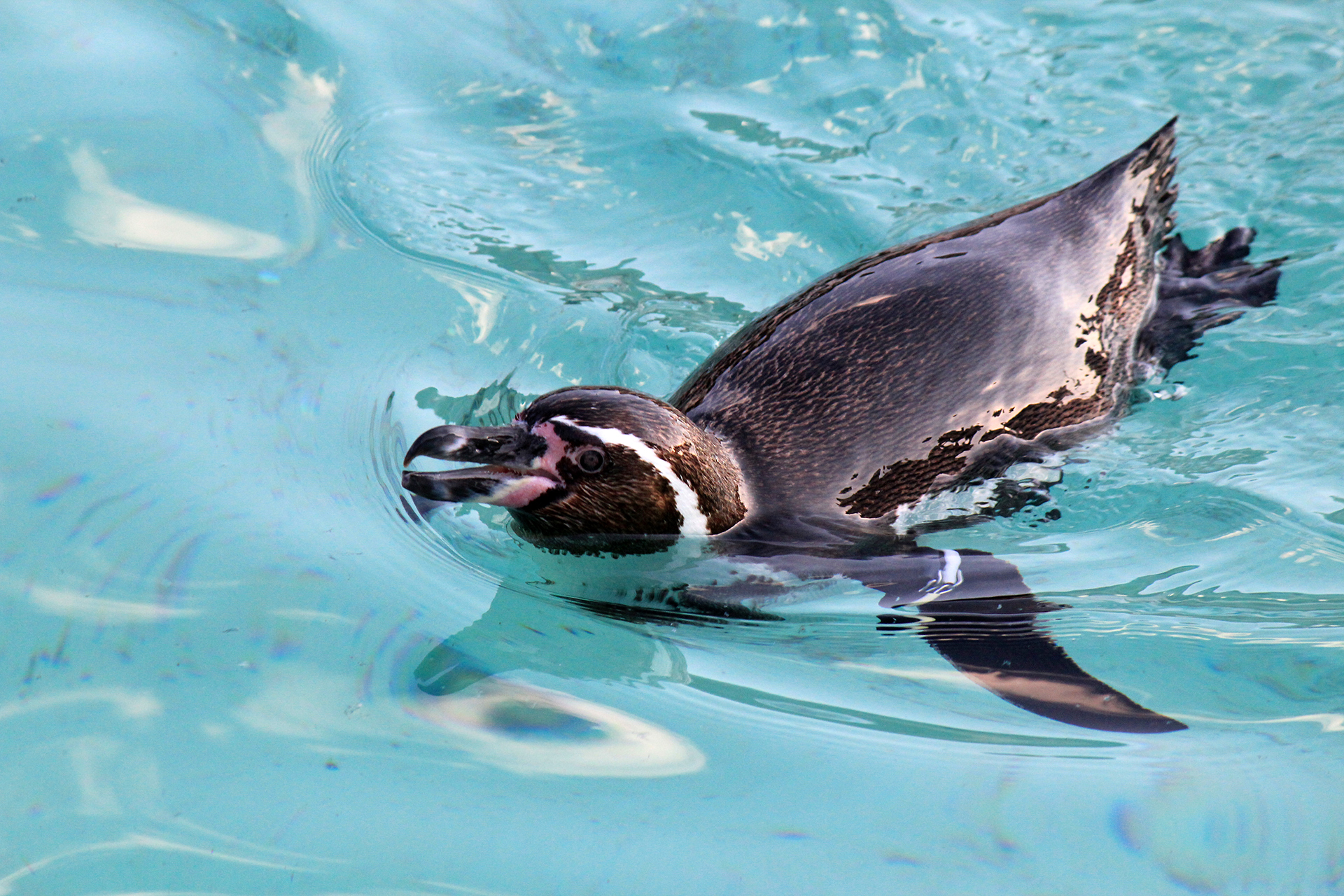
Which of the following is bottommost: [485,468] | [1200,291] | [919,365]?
[485,468]

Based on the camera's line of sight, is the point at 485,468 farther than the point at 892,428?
No

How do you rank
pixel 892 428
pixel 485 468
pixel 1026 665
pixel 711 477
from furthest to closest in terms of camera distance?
pixel 892 428
pixel 711 477
pixel 485 468
pixel 1026 665

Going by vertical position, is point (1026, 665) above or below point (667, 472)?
below

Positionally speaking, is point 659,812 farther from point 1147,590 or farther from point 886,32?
point 886,32

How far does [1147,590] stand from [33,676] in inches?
125

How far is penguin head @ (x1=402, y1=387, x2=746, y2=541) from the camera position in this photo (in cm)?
349

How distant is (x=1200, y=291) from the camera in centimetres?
506

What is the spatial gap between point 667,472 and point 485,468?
57 centimetres

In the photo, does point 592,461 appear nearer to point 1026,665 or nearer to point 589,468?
point 589,468

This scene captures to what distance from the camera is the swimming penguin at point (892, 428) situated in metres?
3.56

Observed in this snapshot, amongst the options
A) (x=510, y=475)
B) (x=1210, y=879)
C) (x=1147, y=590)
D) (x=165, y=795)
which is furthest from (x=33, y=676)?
(x=1147, y=590)

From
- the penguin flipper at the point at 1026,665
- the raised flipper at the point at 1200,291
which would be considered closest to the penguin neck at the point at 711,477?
the penguin flipper at the point at 1026,665

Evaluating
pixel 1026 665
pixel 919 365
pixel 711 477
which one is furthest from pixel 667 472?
pixel 1026 665

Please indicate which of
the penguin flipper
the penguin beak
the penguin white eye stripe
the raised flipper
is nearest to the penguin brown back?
the penguin white eye stripe
